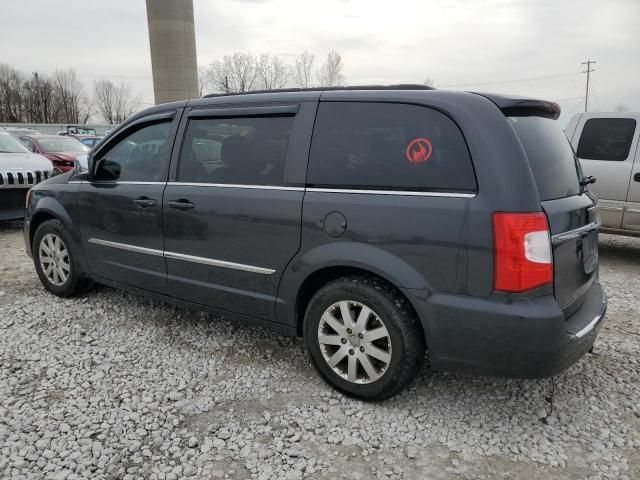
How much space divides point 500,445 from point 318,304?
1.23m

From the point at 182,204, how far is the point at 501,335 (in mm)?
2249

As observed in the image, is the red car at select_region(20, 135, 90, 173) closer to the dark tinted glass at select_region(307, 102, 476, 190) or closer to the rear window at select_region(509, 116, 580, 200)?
the dark tinted glass at select_region(307, 102, 476, 190)

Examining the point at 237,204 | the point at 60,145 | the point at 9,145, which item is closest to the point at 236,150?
the point at 237,204

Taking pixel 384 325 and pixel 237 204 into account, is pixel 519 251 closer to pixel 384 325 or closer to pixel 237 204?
pixel 384 325

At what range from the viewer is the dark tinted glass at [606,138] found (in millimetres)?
6340

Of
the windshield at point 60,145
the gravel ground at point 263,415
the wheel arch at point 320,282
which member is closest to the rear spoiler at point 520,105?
the wheel arch at point 320,282

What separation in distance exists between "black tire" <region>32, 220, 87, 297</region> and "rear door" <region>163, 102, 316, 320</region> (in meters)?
1.35

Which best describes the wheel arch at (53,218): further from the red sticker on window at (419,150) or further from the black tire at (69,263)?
the red sticker on window at (419,150)

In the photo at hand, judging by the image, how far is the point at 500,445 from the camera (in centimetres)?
258

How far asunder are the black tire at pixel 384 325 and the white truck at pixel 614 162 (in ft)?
15.5

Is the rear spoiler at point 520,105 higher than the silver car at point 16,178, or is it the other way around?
the rear spoiler at point 520,105

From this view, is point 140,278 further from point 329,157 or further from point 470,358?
point 470,358

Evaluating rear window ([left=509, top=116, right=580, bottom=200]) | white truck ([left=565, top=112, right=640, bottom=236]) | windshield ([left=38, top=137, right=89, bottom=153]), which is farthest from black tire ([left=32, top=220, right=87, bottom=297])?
windshield ([left=38, top=137, right=89, bottom=153])

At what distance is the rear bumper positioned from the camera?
2.39 metres
